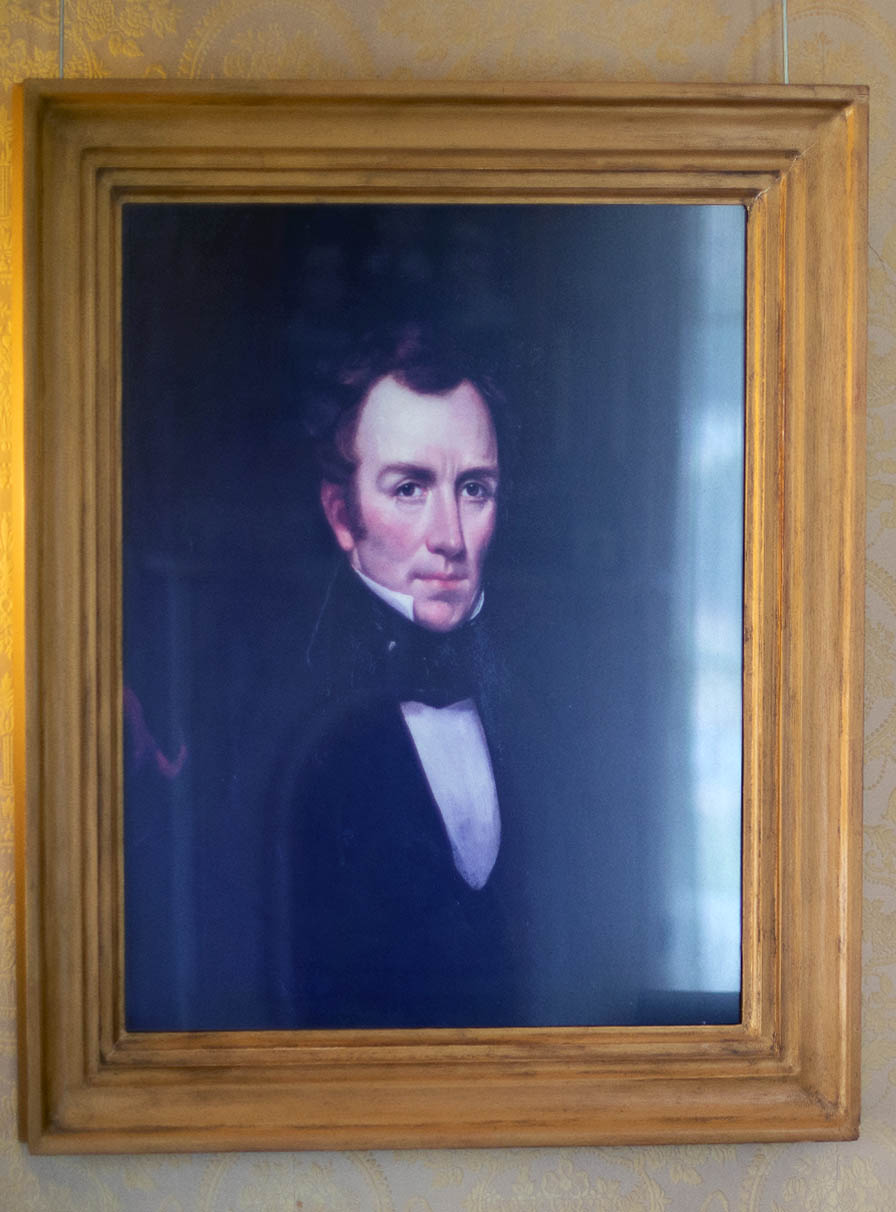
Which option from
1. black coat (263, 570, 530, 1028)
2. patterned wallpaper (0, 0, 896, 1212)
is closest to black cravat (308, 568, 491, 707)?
black coat (263, 570, 530, 1028)

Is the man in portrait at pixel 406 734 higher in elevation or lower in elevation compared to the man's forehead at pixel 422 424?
lower

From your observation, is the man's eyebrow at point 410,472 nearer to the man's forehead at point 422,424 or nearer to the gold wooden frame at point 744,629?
the man's forehead at point 422,424

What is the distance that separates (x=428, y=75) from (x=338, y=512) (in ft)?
1.32

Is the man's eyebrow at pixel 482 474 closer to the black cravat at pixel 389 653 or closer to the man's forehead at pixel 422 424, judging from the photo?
the man's forehead at pixel 422 424

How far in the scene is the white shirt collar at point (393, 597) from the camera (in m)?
0.82

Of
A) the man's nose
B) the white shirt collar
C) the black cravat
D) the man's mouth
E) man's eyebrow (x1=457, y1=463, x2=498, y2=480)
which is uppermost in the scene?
man's eyebrow (x1=457, y1=463, x2=498, y2=480)

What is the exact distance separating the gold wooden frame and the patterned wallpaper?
0.04 metres

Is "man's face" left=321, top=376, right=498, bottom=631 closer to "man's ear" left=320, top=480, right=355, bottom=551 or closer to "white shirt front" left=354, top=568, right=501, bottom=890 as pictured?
"man's ear" left=320, top=480, right=355, bottom=551

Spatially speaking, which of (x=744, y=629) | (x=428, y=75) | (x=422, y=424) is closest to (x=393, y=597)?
(x=422, y=424)

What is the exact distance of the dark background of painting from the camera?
811 mm

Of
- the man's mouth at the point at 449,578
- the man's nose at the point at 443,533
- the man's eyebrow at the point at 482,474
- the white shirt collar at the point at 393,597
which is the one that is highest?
the man's eyebrow at the point at 482,474

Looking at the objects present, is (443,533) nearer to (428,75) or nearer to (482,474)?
(482,474)

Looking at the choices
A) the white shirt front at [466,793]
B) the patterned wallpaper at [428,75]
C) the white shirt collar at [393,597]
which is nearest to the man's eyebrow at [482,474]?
the white shirt collar at [393,597]

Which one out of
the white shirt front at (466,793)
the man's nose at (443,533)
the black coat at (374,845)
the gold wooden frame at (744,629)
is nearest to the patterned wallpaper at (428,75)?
the gold wooden frame at (744,629)
